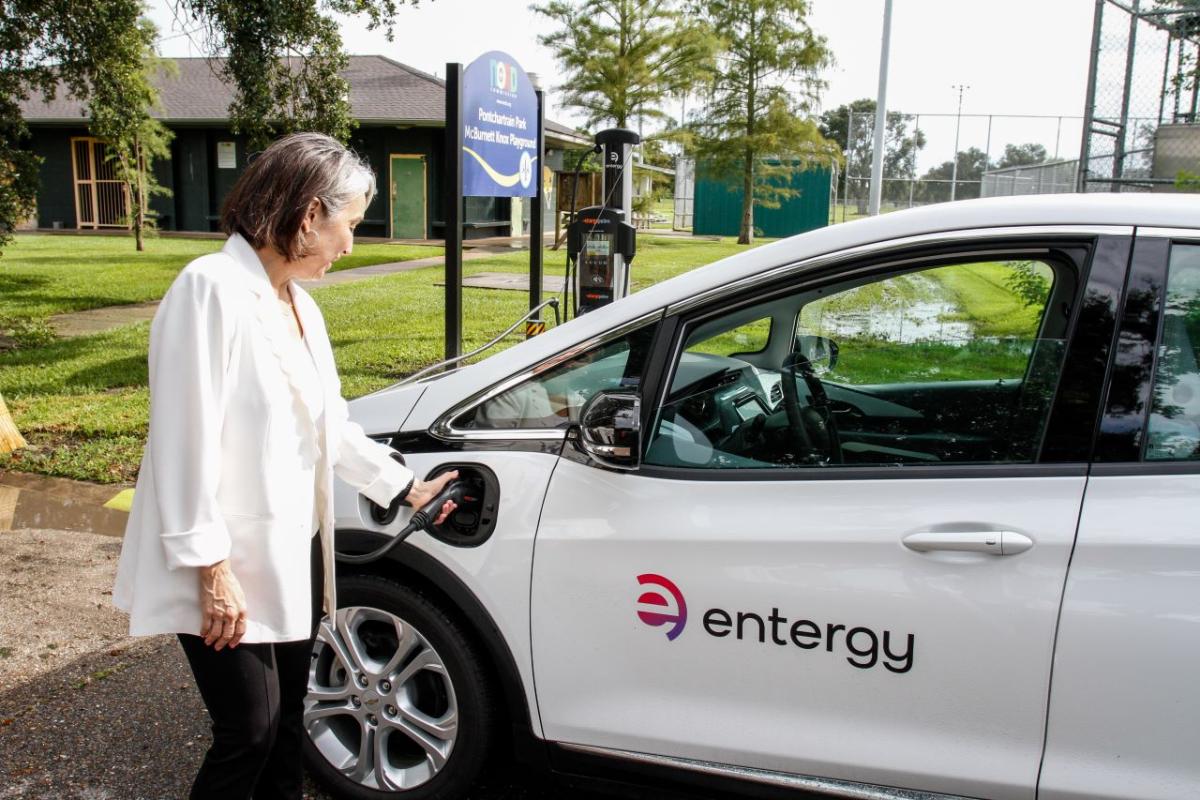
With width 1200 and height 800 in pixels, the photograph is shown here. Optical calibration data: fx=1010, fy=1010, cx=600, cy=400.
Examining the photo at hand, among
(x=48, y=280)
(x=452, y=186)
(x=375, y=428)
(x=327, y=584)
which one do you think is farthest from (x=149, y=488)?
(x=48, y=280)

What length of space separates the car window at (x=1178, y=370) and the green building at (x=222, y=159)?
23.6 meters

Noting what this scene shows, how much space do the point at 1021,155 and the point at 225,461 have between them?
859 inches

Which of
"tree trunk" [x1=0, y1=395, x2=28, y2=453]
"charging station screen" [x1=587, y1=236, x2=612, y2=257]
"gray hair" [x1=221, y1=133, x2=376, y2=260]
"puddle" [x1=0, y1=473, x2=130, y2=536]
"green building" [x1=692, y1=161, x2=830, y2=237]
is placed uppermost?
"green building" [x1=692, y1=161, x2=830, y2=237]

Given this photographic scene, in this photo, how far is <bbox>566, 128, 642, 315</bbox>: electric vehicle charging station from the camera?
6.80 m

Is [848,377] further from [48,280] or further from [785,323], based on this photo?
[48,280]

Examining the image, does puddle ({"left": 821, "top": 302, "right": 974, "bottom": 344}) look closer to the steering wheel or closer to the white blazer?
the steering wheel

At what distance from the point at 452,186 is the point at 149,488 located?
551 cm

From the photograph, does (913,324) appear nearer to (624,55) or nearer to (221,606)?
(221,606)

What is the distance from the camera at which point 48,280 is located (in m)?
15.7

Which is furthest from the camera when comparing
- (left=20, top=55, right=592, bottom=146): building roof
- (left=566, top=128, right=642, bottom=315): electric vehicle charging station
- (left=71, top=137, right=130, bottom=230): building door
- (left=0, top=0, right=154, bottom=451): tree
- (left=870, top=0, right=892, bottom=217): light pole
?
(left=71, top=137, right=130, bottom=230): building door

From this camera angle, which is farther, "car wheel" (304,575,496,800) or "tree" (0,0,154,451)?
"tree" (0,0,154,451)

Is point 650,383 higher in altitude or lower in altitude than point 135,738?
higher

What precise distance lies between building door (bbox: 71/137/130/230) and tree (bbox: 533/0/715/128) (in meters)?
13.1

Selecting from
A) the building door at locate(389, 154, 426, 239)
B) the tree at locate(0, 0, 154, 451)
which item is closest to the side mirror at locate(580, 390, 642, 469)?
the tree at locate(0, 0, 154, 451)
